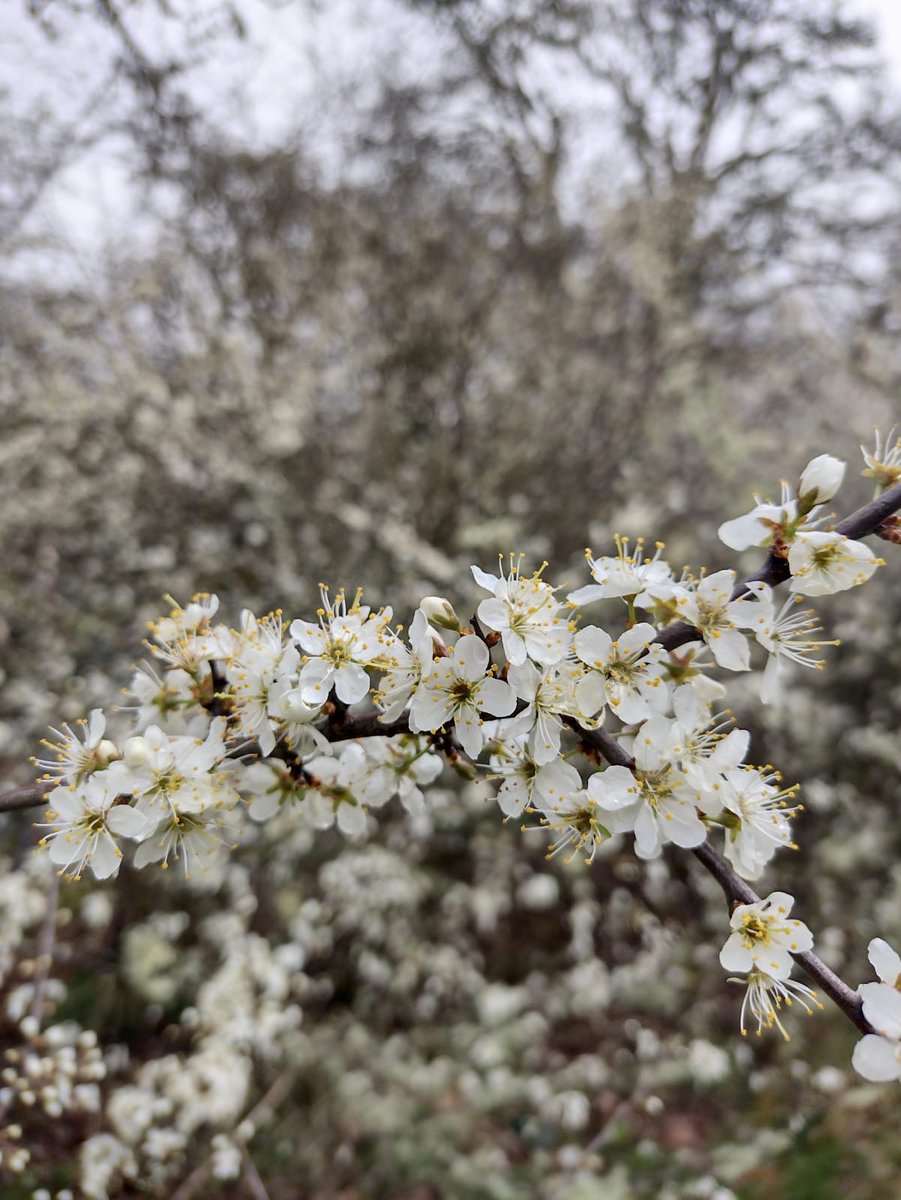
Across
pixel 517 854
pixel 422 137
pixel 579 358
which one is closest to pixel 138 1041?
pixel 517 854

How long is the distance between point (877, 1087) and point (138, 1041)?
3.03 m

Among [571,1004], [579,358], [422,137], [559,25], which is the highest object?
[559,25]

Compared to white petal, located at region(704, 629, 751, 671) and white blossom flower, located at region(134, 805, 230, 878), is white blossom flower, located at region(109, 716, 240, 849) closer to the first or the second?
white blossom flower, located at region(134, 805, 230, 878)

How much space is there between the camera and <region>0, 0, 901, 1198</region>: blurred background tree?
3.70 m

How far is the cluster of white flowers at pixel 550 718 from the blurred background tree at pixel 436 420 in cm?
250

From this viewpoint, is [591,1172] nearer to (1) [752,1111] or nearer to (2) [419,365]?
(1) [752,1111]

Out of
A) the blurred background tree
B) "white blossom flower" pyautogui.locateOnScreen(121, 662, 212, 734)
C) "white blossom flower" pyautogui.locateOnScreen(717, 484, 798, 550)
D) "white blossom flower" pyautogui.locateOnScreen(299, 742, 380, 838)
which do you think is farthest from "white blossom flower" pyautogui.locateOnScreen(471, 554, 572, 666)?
the blurred background tree

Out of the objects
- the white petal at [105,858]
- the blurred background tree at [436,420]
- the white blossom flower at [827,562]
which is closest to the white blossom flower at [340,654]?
the white petal at [105,858]

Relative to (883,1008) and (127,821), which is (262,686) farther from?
(883,1008)

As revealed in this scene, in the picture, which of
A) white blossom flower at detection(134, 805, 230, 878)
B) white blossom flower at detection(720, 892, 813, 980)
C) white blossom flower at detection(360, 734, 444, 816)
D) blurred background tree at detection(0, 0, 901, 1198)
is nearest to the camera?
white blossom flower at detection(720, 892, 813, 980)

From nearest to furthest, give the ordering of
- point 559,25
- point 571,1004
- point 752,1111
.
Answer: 1. point 752,1111
2. point 571,1004
3. point 559,25

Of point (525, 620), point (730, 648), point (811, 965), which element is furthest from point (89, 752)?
point (811, 965)

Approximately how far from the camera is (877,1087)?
2.73 metres

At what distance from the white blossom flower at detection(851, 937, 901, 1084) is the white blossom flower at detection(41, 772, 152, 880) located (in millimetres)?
898
